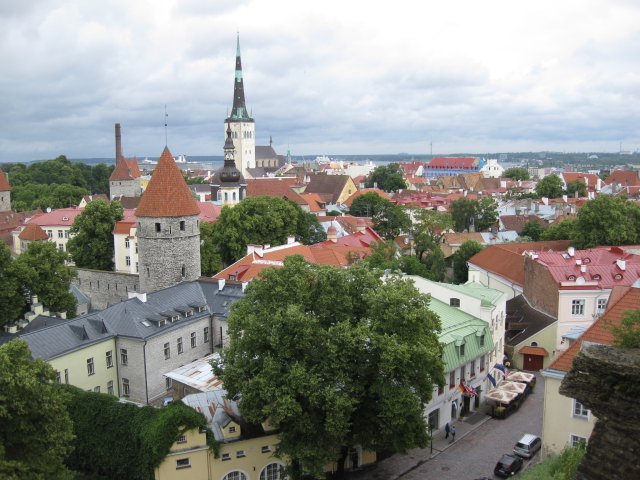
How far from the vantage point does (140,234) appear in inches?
1398

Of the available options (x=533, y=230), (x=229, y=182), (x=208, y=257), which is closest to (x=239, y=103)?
(x=229, y=182)

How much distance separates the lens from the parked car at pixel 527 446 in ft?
75.0

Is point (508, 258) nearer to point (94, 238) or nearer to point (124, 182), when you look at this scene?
point (94, 238)

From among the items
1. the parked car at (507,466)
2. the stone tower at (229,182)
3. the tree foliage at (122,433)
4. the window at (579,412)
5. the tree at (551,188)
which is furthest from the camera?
the tree at (551,188)

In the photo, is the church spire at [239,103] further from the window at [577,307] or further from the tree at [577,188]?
the window at [577,307]

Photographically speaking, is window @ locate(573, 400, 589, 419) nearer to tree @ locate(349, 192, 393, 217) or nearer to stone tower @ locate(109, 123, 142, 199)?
tree @ locate(349, 192, 393, 217)

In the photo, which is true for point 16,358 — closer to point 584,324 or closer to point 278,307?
point 278,307

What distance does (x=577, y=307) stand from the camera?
3403 centimetres

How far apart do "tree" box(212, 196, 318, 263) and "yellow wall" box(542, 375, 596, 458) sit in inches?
1257

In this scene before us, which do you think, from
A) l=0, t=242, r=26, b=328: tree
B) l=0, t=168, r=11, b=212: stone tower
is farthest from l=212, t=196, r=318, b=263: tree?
l=0, t=168, r=11, b=212: stone tower

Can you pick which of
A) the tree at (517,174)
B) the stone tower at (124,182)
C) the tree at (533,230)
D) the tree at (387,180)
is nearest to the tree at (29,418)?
the tree at (533,230)

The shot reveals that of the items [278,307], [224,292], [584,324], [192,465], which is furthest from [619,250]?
[192,465]

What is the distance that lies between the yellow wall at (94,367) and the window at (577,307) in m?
23.9

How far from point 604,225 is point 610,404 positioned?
43056 millimetres
